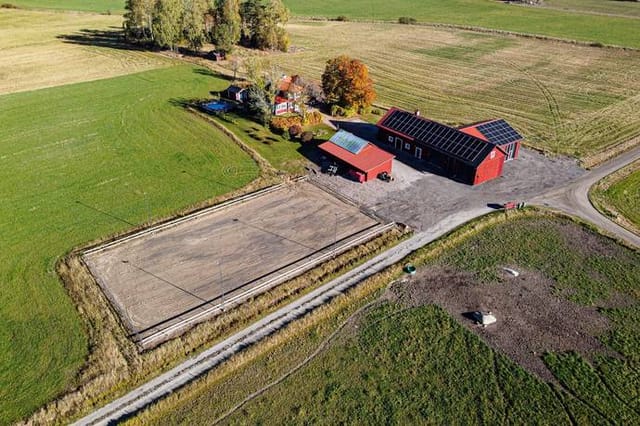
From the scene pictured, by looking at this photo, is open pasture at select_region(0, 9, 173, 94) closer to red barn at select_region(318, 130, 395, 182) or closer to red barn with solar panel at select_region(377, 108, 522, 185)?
red barn at select_region(318, 130, 395, 182)

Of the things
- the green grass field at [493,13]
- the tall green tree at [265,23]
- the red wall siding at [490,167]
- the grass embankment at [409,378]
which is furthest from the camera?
the green grass field at [493,13]

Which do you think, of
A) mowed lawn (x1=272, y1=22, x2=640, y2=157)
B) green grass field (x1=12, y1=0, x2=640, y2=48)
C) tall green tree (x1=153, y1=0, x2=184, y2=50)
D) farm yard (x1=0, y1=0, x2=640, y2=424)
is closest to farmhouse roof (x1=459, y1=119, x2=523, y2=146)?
farm yard (x1=0, y1=0, x2=640, y2=424)

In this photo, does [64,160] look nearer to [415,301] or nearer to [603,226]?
[415,301]

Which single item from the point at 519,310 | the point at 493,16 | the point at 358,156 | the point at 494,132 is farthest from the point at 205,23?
the point at 493,16

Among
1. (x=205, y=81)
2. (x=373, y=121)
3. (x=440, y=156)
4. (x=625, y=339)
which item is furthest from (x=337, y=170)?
(x=205, y=81)

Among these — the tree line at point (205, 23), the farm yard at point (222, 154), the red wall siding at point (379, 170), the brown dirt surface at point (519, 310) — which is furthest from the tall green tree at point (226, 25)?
the brown dirt surface at point (519, 310)

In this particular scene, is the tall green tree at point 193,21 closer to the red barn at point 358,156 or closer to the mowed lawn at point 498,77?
the mowed lawn at point 498,77
